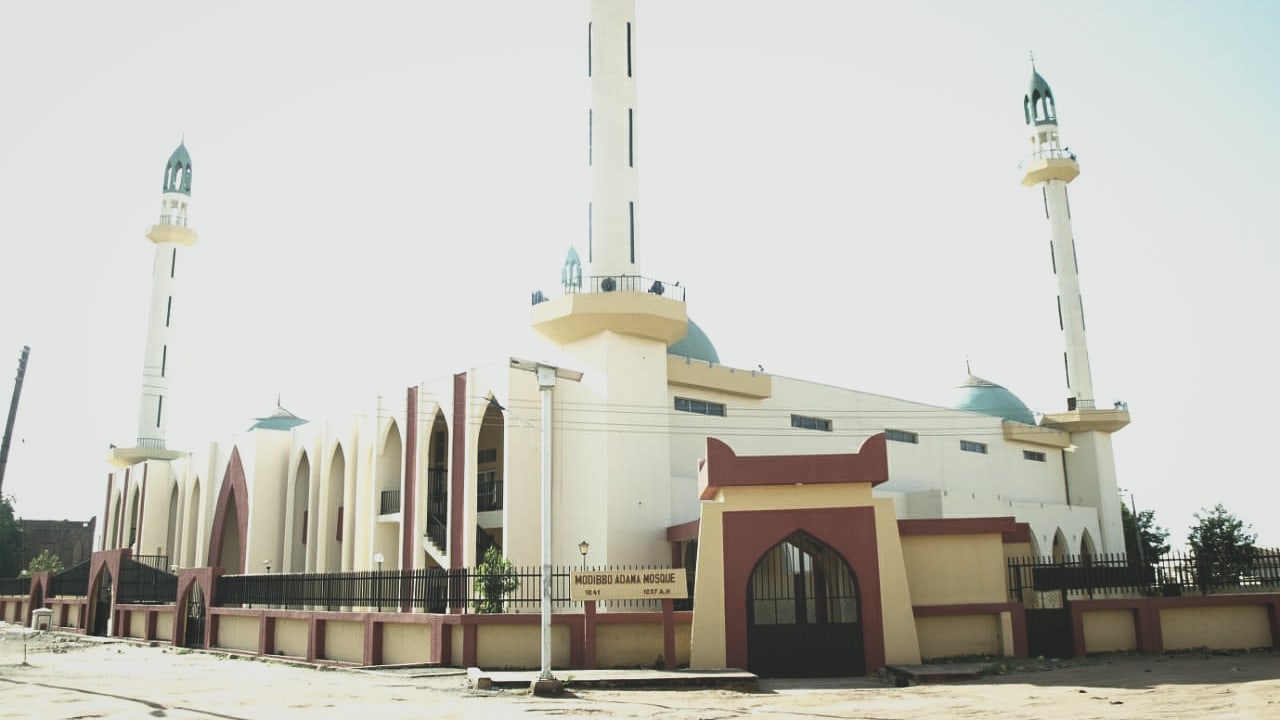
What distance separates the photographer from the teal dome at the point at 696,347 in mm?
33781

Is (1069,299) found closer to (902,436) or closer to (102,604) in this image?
(902,436)

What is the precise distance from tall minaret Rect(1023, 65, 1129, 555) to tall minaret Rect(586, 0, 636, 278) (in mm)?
23997

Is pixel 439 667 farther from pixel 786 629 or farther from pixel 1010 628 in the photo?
pixel 1010 628

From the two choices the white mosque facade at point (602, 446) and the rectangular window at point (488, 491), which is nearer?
the white mosque facade at point (602, 446)

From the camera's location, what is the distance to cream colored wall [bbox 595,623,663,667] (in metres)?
19.3

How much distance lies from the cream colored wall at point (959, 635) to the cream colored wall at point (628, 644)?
5188 mm

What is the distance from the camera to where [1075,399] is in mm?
44406

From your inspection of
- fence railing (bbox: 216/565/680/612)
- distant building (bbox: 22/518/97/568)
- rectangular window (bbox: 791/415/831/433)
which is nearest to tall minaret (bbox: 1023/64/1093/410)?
rectangular window (bbox: 791/415/831/433)

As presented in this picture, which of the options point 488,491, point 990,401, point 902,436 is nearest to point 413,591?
A: point 488,491

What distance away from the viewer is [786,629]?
1858cm

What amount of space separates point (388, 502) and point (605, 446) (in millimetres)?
9200

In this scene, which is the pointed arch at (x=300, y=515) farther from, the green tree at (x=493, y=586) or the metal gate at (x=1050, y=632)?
the metal gate at (x=1050, y=632)

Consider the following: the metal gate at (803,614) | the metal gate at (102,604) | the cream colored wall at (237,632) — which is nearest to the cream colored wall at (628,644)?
the metal gate at (803,614)

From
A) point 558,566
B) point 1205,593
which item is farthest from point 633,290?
point 1205,593
